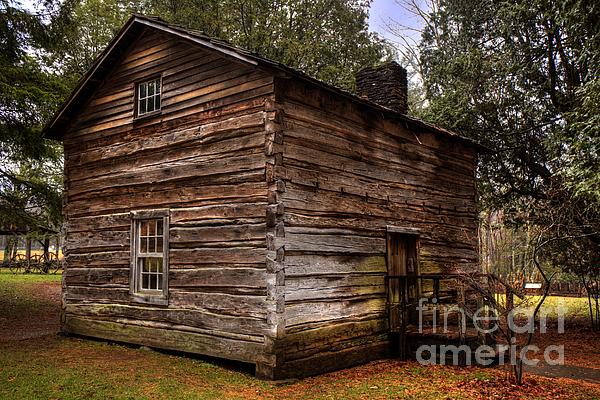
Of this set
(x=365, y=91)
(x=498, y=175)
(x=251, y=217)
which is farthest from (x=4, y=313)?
(x=498, y=175)

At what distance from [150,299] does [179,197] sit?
2.30 meters

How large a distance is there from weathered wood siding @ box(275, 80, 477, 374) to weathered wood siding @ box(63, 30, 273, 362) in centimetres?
58

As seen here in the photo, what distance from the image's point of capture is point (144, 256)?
11500mm

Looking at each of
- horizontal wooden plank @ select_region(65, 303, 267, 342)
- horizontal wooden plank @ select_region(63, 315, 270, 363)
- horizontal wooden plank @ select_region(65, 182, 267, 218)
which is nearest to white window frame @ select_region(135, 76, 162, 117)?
horizontal wooden plank @ select_region(65, 182, 267, 218)

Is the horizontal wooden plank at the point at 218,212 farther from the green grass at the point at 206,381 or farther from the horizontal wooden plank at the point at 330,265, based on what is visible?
the green grass at the point at 206,381

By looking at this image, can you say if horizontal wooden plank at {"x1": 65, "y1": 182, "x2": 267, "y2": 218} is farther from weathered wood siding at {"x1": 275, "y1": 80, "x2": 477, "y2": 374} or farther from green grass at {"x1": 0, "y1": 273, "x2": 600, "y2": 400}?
green grass at {"x1": 0, "y1": 273, "x2": 600, "y2": 400}

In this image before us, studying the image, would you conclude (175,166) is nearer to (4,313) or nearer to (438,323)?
(438,323)

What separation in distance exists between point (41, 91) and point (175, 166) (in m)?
6.35

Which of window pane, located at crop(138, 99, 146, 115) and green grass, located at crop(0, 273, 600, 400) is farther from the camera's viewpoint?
window pane, located at crop(138, 99, 146, 115)

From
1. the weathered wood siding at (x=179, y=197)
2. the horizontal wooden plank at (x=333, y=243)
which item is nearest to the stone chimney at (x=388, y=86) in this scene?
the horizontal wooden plank at (x=333, y=243)

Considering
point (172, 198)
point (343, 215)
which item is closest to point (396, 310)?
point (343, 215)

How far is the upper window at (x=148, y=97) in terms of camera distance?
11898 millimetres

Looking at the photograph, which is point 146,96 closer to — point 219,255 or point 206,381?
point 219,255

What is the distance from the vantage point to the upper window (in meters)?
11.9
